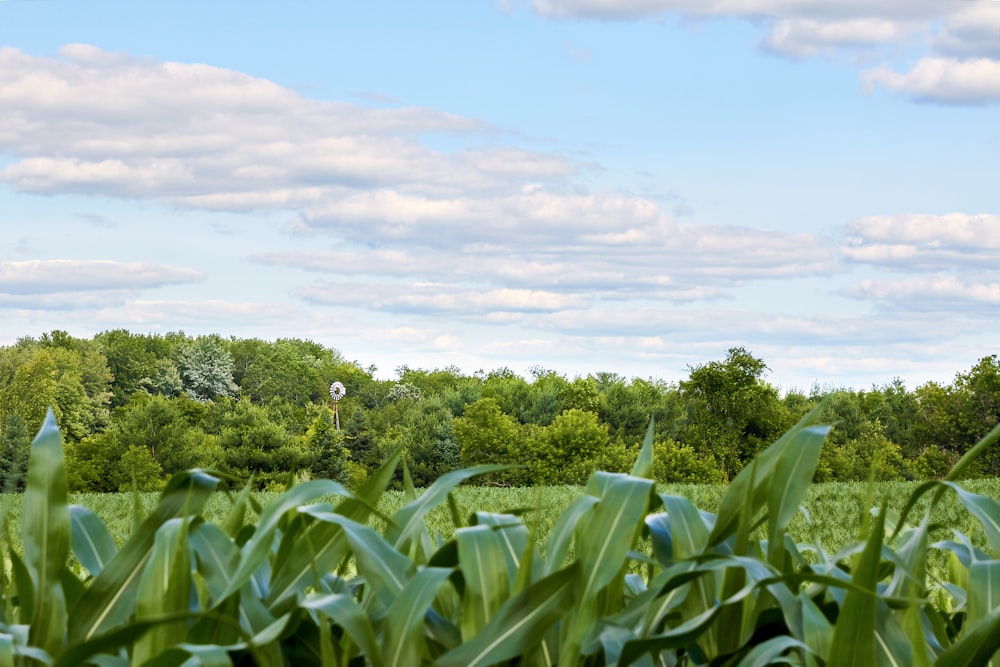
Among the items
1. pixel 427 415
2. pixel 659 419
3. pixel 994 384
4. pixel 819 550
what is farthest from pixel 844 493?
pixel 427 415

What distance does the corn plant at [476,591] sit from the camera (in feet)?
4.37

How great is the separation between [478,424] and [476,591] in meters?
35.3

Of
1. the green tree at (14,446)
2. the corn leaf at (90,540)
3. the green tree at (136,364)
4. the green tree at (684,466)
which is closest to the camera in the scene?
the corn leaf at (90,540)

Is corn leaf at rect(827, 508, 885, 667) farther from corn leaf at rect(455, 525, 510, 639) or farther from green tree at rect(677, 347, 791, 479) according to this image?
green tree at rect(677, 347, 791, 479)

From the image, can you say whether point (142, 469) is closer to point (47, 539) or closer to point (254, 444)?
point (254, 444)

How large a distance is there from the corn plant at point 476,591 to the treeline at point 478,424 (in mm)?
22057

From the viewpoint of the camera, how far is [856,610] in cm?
132

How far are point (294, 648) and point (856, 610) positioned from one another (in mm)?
877

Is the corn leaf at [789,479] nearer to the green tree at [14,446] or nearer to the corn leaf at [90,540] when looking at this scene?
the corn leaf at [90,540]

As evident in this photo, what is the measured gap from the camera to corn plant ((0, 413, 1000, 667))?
1.33 metres

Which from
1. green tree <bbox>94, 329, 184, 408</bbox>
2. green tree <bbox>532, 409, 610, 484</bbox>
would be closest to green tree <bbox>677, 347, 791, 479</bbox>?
green tree <bbox>532, 409, 610, 484</bbox>

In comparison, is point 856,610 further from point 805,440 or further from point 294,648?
point 294,648

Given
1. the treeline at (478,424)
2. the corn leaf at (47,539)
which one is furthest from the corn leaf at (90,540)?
the treeline at (478,424)

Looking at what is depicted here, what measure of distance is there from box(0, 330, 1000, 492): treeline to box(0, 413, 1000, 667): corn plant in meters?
22.1
